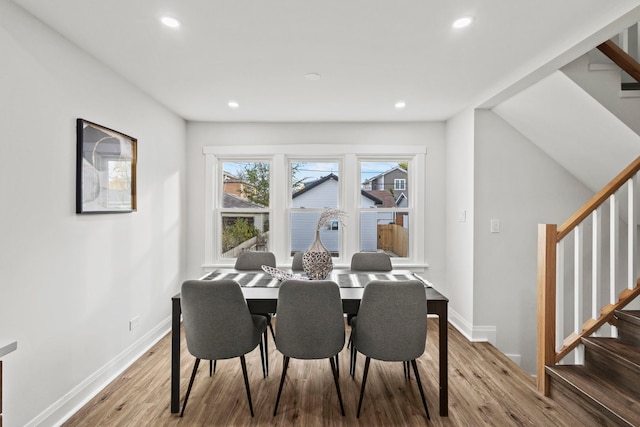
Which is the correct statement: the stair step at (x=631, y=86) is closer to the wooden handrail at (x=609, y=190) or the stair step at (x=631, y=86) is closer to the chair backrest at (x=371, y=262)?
the wooden handrail at (x=609, y=190)

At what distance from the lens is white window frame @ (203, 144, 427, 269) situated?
14.6 feet

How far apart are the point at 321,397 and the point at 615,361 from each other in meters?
1.95

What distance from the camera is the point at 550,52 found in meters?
2.45

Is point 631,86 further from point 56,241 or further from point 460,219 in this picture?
point 56,241

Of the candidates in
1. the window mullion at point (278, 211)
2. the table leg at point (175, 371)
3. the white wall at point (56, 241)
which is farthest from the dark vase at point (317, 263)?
the window mullion at point (278, 211)

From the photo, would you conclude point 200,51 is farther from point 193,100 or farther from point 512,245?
point 512,245

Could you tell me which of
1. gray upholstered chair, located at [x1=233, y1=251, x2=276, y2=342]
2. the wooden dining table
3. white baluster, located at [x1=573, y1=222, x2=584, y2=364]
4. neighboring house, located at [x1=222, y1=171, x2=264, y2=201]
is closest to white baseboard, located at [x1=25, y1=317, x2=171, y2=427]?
the wooden dining table

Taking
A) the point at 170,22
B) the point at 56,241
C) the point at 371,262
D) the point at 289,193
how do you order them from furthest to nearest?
the point at 289,193 → the point at 371,262 → the point at 56,241 → the point at 170,22

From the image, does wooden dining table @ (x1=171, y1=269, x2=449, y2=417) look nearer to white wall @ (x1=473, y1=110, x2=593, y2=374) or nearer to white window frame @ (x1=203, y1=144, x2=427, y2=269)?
white wall @ (x1=473, y1=110, x2=593, y2=374)

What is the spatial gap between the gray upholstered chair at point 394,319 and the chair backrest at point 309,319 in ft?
0.59

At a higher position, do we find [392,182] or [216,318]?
[392,182]

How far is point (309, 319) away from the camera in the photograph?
2.23m

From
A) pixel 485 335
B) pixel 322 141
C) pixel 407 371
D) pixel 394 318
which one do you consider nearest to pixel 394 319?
pixel 394 318

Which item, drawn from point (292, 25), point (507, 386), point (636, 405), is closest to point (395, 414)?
point (507, 386)
